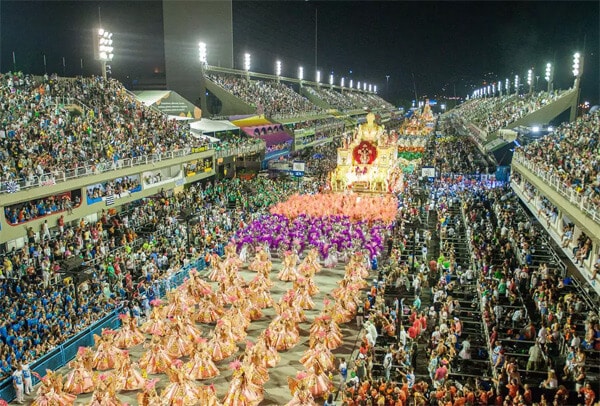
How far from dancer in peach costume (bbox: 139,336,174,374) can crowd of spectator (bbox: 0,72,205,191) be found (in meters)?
9.83

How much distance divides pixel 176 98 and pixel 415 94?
487 feet

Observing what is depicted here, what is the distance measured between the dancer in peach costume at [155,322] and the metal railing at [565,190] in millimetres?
12324

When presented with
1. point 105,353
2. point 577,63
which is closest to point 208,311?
point 105,353

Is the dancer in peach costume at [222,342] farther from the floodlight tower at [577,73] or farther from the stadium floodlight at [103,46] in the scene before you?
the floodlight tower at [577,73]

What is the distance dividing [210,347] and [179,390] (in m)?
2.33

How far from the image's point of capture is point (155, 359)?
1371 centimetres

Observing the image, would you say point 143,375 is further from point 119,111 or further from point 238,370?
point 119,111

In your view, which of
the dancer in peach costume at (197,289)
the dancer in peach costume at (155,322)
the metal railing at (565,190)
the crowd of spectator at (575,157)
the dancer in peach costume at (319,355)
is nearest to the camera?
the dancer in peach costume at (319,355)

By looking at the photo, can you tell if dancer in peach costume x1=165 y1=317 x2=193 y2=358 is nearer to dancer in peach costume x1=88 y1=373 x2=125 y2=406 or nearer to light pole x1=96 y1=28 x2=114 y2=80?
dancer in peach costume x1=88 y1=373 x2=125 y2=406

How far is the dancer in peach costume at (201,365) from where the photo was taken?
13.2 meters

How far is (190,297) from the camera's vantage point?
17.1 meters

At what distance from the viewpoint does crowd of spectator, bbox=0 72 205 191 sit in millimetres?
22156

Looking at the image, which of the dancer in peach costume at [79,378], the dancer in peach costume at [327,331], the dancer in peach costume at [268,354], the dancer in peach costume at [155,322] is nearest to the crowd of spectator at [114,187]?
the dancer in peach costume at [155,322]

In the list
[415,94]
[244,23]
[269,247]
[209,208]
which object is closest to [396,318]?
[269,247]
